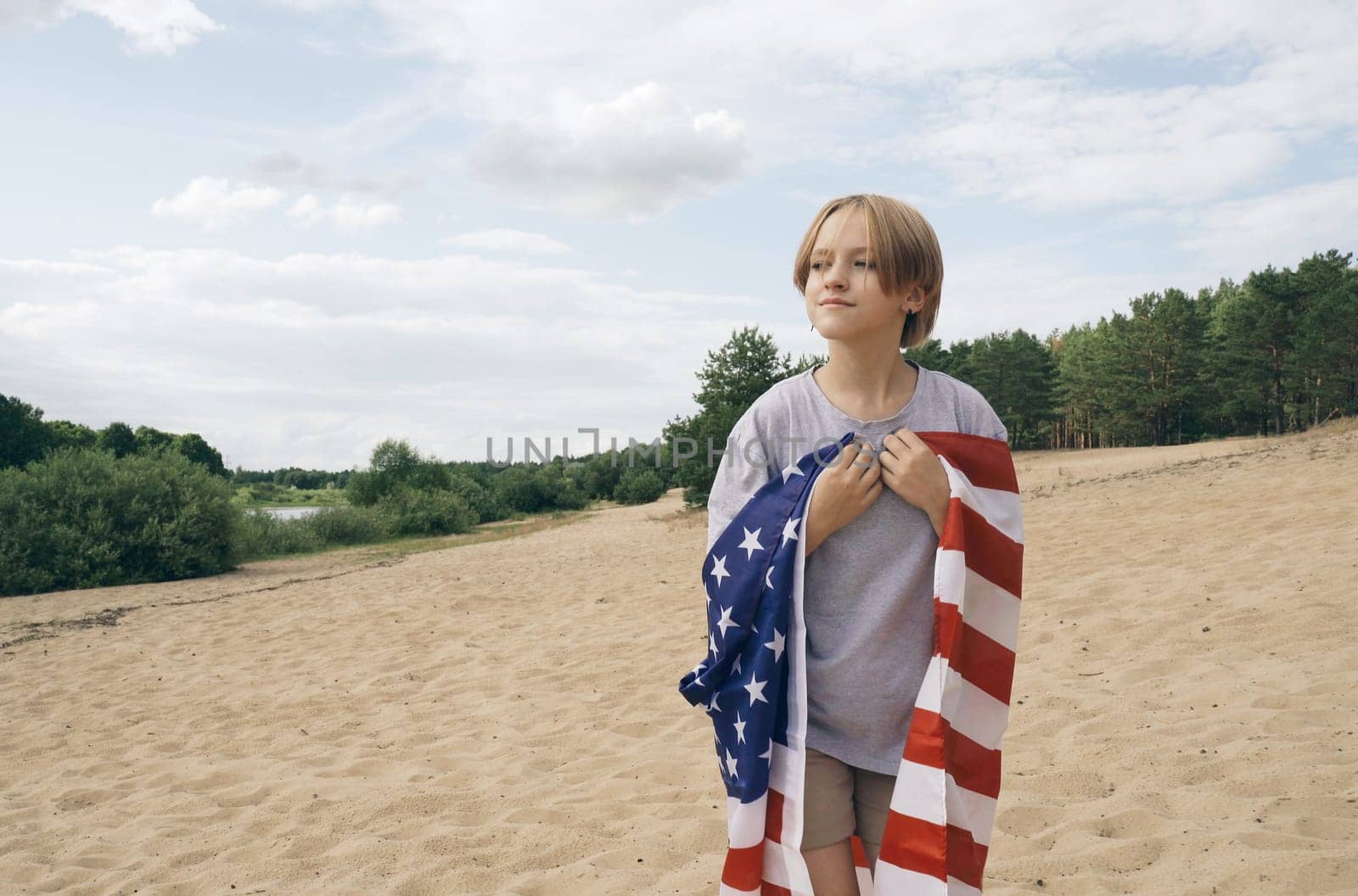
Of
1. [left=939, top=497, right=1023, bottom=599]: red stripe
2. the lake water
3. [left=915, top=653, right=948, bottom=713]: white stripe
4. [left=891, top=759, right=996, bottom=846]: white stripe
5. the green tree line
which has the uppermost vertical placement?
the green tree line

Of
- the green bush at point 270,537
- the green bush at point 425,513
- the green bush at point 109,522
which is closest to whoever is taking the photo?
the green bush at point 109,522

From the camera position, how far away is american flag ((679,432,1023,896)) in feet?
6.08

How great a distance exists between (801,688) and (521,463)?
4279 cm

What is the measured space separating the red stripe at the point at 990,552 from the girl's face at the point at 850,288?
45 cm

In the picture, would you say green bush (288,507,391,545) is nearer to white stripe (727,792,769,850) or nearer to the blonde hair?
white stripe (727,792,769,850)

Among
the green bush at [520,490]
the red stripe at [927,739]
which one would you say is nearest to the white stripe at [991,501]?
the red stripe at [927,739]

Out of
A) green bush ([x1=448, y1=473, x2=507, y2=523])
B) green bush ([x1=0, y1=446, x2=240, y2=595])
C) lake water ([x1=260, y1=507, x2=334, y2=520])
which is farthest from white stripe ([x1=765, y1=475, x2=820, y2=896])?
green bush ([x1=448, y1=473, x2=507, y2=523])

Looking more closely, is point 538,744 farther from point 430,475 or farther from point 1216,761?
point 430,475

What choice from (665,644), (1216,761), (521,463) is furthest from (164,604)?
(521,463)

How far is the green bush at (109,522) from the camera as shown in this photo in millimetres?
14914

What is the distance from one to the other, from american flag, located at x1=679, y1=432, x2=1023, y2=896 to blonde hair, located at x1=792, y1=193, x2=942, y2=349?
364 mm

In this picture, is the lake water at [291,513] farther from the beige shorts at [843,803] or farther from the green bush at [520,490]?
the beige shorts at [843,803]

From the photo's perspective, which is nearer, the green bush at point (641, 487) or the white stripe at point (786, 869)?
the white stripe at point (786, 869)

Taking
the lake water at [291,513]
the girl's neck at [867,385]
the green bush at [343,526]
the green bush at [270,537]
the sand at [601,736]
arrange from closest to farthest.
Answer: the girl's neck at [867,385], the sand at [601,736], the green bush at [270,537], the lake water at [291,513], the green bush at [343,526]
